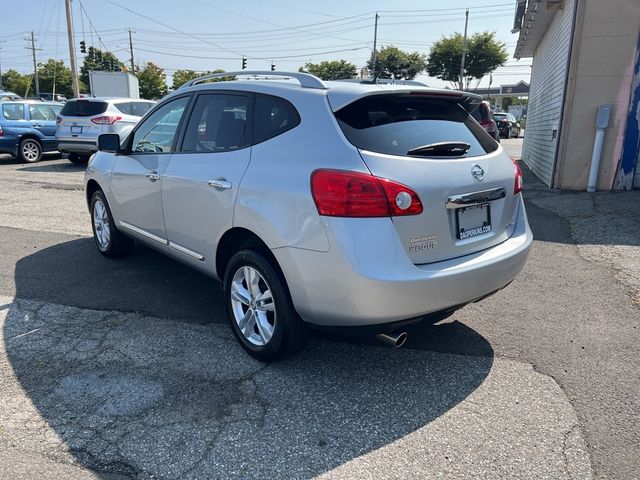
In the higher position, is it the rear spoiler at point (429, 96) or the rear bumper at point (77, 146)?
the rear spoiler at point (429, 96)

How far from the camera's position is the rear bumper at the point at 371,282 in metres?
2.66

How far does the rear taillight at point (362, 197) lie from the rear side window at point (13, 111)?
14.9 metres

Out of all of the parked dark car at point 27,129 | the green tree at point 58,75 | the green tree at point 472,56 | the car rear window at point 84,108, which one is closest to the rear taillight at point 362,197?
the car rear window at point 84,108

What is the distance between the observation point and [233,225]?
3.35 m

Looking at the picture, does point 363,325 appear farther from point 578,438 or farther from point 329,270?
point 578,438

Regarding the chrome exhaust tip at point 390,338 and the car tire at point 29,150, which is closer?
the chrome exhaust tip at point 390,338

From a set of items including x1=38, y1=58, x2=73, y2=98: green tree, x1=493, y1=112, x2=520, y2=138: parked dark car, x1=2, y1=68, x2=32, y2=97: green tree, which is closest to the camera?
x1=493, y1=112, x2=520, y2=138: parked dark car

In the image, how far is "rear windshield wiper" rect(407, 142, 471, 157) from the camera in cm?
296

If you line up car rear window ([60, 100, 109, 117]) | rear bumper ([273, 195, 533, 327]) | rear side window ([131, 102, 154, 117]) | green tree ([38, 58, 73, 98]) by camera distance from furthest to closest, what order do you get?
green tree ([38, 58, 73, 98]) < rear side window ([131, 102, 154, 117]) < car rear window ([60, 100, 109, 117]) < rear bumper ([273, 195, 533, 327])

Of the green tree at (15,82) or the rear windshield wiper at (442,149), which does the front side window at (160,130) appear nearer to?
the rear windshield wiper at (442,149)

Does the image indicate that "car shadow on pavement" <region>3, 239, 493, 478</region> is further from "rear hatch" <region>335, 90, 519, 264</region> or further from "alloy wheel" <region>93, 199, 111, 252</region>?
"alloy wheel" <region>93, 199, 111, 252</region>

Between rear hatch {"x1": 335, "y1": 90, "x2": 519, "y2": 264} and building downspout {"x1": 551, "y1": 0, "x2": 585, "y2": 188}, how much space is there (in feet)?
24.1

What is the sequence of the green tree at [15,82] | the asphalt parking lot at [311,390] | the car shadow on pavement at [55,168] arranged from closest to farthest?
the asphalt parking lot at [311,390], the car shadow on pavement at [55,168], the green tree at [15,82]

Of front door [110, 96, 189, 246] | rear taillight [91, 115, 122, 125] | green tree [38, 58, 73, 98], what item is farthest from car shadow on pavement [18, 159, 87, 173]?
green tree [38, 58, 73, 98]
